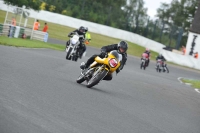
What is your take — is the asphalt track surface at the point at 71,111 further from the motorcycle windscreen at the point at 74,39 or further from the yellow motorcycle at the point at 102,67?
the motorcycle windscreen at the point at 74,39

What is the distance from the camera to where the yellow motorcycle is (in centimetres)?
1520

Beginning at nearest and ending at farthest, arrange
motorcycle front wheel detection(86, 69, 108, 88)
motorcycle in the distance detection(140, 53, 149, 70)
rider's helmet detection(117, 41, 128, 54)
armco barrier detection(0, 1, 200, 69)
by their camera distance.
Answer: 1. motorcycle front wheel detection(86, 69, 108, 88)
2. rider's helmet detection(117, 41, 128, 54)
3. motorcycle in the distance detection(140, 53, 149, 70)
4. armco barrier detection(0, 1, 200, 69)

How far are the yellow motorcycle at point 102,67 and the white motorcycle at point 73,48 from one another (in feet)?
38.6

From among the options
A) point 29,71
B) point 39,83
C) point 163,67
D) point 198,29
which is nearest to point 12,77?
point 39,83

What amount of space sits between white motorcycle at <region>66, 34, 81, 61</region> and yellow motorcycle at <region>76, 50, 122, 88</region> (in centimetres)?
1176

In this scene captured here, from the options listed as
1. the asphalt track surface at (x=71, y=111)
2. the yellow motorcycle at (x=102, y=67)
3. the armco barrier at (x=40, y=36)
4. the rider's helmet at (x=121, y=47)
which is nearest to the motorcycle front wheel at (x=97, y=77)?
the yellow motorcycle at (x=102, y=67)

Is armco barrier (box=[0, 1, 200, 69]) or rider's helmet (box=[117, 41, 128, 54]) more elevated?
armco barrier (box=[0, 1, 200, 69])

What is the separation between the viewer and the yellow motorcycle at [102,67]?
15.2m

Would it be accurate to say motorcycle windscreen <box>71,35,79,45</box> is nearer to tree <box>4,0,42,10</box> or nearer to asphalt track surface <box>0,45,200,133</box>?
asphalt track surface <box>0,45,200,133</box>

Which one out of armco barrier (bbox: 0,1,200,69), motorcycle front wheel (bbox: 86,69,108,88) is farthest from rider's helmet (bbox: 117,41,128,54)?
armco barrier (bbox: 0,1,200,69)

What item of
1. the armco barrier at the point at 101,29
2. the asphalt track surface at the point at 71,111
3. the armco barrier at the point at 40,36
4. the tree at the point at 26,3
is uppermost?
the tree at the point at 26,3

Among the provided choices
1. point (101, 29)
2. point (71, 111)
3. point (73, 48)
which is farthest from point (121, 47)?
point (101, 29)

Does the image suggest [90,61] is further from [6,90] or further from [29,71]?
[6,90]

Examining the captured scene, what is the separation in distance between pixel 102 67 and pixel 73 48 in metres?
12.3
